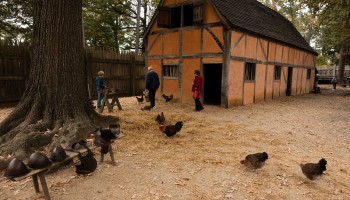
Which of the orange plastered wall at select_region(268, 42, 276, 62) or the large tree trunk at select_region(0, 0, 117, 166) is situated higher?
the orange plastered wall at select_region(268, 42, 276, 62)

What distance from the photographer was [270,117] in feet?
32.9

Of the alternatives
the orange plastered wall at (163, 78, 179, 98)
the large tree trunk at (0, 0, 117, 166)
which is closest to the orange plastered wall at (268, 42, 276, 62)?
the orange plastered wall at (163, 78, 179, 98)

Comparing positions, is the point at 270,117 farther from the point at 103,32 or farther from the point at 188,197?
the point at 103,32

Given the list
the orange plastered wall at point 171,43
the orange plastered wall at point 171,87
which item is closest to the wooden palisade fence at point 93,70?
the orange plastered wall at point 171,87

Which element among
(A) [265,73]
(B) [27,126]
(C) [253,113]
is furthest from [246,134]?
(A) [265,73]

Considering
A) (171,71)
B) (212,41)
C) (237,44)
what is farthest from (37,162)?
(171,71)

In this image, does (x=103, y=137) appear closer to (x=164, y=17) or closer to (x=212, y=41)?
(x=212, y=41)

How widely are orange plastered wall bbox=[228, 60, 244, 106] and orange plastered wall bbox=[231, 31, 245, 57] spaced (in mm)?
Answer: 461

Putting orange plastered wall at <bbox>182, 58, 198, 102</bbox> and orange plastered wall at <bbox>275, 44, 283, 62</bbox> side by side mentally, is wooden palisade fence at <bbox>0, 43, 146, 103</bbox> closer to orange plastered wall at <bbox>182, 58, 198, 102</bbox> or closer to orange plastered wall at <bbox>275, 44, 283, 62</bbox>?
orange plastered wall at <bbox>182, 58, 198, 102</bbox>

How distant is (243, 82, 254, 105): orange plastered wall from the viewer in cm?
1295

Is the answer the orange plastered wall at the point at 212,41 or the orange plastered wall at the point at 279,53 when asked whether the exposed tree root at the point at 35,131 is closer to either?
the orange plastered wall at the point at 212,41

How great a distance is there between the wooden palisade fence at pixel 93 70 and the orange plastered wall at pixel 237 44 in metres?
6.72

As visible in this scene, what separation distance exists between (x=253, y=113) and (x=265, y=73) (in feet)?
16.5

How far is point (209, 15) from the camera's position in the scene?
39.6ft
